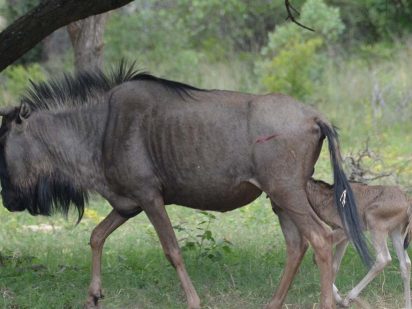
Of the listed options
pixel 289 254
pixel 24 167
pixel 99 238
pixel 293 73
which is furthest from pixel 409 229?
pixel 293 73

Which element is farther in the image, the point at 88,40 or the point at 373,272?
the point at 88,40

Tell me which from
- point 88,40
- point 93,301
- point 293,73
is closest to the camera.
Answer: point 93,301

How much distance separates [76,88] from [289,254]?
2122mm

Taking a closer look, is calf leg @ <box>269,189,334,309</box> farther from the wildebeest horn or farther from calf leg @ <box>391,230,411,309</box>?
the wildebeest horn

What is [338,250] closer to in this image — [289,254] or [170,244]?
[289,254]

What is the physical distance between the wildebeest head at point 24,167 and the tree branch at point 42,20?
0.52m

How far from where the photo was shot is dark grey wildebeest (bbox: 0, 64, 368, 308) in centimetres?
644

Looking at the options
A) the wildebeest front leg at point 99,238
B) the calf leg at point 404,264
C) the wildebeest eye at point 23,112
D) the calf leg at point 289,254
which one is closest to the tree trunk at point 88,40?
the wildebeest eye at point 23,112

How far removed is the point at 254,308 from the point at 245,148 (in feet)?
4.33

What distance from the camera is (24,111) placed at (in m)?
7.02

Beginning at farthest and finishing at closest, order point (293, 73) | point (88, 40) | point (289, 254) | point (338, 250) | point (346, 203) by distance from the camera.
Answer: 1. point (293, 73)
2. point (88, 40)
3. point (338, 250)
4. point (289, 254)
5. point (346, 203)

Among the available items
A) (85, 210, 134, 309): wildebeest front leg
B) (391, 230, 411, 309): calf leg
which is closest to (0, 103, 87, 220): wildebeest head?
(85, 210, 134, 309): wildebeest front leg

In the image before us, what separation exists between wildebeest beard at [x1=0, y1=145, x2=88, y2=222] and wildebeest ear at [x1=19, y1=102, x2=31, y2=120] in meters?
0.29

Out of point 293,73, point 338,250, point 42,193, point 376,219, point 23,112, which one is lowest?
point 293,73
